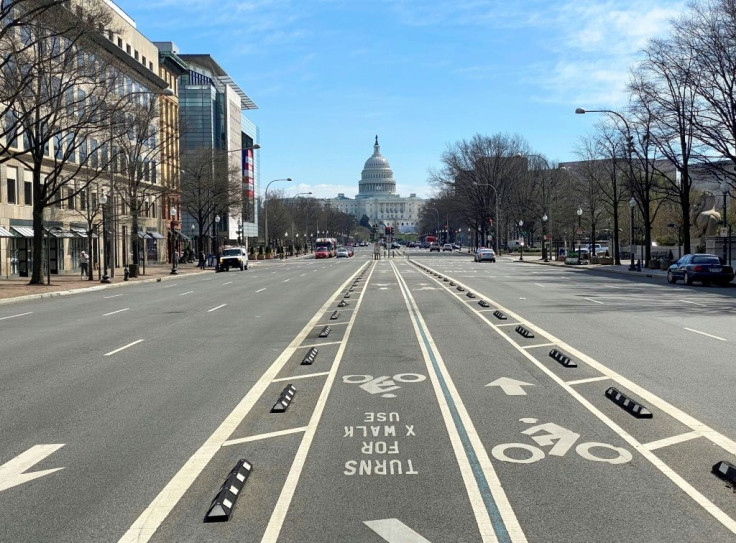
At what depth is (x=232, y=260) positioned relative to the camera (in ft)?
200

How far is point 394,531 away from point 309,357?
7474mm

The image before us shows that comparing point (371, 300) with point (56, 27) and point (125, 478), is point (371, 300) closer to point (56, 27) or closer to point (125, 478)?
point (56, 27)

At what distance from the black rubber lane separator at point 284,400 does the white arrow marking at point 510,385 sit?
256 cm

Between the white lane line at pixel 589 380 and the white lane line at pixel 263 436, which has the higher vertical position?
the white lane line at pixel 589 380

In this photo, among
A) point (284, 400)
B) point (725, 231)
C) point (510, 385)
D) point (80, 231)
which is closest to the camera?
point (284, 400)

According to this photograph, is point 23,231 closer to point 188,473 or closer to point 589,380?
point 589,380

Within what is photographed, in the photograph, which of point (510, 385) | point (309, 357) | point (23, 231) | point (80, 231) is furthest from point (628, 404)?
point (80, 231)

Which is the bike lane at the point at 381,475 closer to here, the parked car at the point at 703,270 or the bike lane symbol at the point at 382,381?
the bike lane symbol at the point at 382,381

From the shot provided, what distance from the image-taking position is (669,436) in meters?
7.51

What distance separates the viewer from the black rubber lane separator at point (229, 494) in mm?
5309

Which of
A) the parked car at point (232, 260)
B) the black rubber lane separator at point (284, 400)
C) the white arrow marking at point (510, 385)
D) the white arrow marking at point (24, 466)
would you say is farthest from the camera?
the parked car at point (232, 260)

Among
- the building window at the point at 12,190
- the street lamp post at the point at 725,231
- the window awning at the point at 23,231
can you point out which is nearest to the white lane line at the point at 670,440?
the street lamp post at the point at 725,231

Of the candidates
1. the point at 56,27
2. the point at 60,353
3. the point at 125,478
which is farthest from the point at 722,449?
the point at 56,27

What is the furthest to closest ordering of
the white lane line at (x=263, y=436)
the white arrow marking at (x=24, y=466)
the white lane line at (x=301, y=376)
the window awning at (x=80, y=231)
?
1. the window awning at (x=80, y=231)
2. the white lane line at (x=301, y=376)
3. the white lane line at (x=263, y=436)
4. the white arrow marking at (x=24, y=466)
